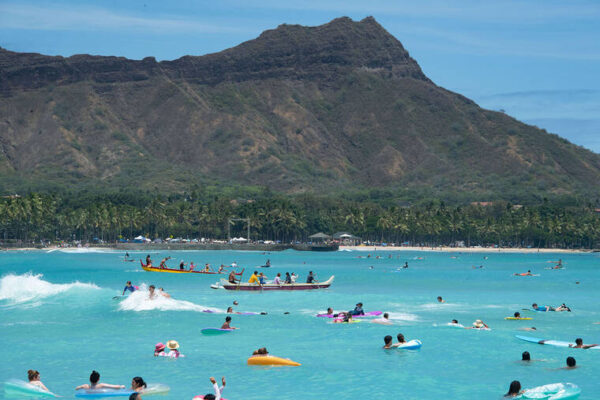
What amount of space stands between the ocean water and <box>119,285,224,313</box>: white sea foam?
0.14 meters

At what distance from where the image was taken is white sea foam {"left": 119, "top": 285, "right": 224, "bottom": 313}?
62.8 meters

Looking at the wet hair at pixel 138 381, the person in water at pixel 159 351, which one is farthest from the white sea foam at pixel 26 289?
the wet hair at pixel 138 381

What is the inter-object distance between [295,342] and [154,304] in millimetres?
19560

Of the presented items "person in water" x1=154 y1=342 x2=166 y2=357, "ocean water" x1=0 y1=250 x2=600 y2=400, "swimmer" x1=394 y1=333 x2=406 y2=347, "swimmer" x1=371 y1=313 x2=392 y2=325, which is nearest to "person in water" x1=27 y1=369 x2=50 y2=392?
"ocean water" x1=0 y1=250 x2=600 y2=400

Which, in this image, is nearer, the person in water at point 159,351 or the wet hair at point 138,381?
the wet hair at point 138,381

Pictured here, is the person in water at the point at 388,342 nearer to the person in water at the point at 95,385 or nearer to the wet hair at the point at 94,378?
the person in water at the point at 95,385

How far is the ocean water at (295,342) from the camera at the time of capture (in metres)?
37.1

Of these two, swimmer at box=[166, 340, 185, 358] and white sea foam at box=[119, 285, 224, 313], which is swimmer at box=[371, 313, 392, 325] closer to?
white sea foam at box=[119, 285, 224, 313]

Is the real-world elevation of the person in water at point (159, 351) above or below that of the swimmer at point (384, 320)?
below

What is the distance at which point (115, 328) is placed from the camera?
176 feet

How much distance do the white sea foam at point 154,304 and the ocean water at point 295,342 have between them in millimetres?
141

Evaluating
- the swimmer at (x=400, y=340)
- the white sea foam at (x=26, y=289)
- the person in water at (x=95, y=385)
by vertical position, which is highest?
the white sea foam at (x=26, y=289)

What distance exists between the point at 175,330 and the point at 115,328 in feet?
14.1

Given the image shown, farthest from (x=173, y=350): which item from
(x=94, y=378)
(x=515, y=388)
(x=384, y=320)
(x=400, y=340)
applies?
(x=384, y=320)
